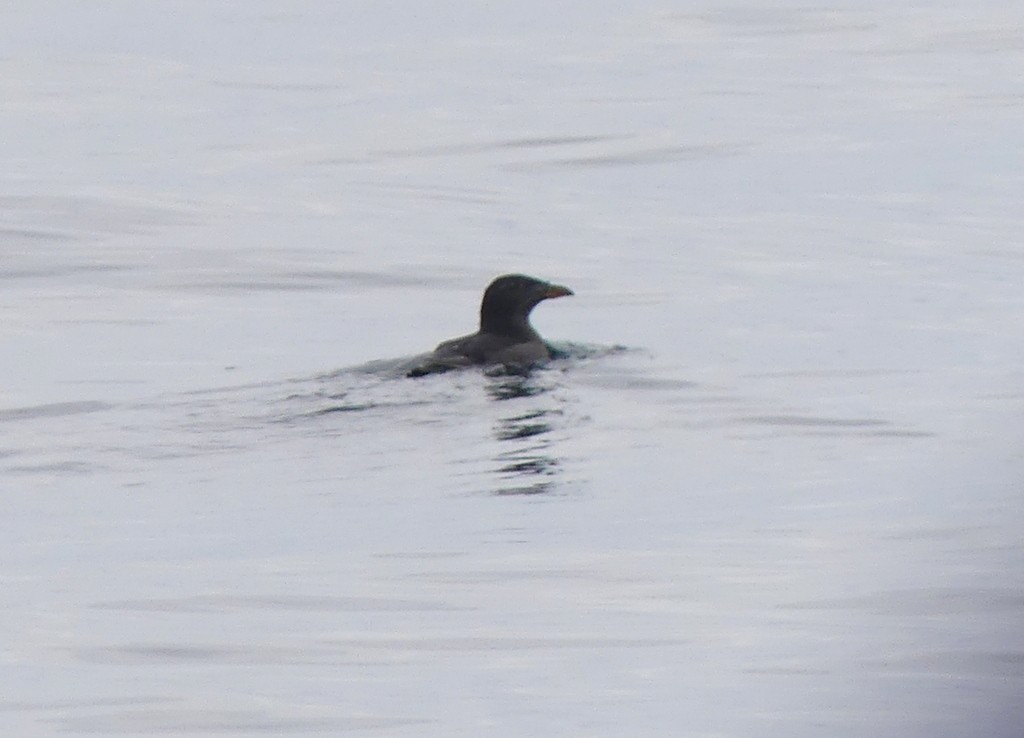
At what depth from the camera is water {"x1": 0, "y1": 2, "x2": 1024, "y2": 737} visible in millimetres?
9133

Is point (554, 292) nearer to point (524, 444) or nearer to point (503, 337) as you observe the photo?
point (503, 337)

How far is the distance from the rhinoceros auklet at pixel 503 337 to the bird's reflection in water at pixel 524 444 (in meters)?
0.30

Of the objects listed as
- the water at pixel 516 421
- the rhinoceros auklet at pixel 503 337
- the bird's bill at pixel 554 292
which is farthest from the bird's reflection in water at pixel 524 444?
the bird's bill at pixel 554 292

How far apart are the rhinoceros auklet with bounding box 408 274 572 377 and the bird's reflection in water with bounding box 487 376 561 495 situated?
296mm

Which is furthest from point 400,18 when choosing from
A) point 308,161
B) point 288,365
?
point 288,365

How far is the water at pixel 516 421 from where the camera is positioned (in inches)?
360

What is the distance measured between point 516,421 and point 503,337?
2.17 metres

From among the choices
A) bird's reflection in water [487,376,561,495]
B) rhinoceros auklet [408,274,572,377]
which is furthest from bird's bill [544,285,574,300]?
bird's reflection in water [487,376,561,495]

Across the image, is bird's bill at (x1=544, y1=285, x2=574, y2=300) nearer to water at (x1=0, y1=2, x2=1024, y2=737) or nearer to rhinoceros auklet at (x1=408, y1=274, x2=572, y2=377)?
rhinoceros auklet at (x1=408, y1=274, x2=572, y2=377)

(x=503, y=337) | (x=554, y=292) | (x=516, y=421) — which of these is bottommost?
(x=516, y=421)

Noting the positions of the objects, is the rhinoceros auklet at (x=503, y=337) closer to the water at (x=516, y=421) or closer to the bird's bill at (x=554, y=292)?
the bird's bill at (x=554, y=292)

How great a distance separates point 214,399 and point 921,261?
35.9 ft

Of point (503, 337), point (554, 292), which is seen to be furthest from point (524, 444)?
point (554, 292)

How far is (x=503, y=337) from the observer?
675 inches
